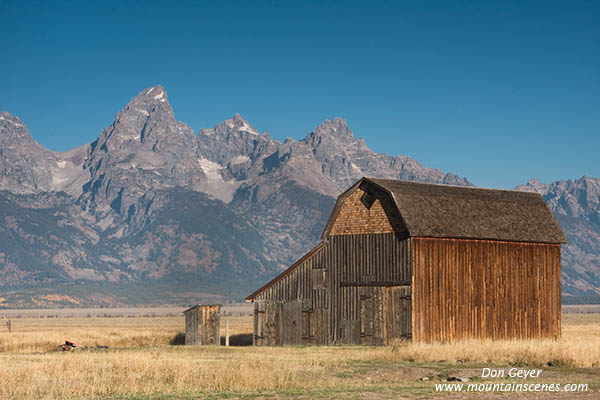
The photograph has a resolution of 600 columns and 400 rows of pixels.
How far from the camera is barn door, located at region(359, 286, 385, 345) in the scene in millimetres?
48875

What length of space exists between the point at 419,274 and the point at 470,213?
223 inches

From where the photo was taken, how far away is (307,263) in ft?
175

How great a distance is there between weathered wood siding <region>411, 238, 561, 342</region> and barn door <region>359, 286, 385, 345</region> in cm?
210

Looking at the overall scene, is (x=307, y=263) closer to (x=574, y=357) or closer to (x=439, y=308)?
(x=439, y=308)

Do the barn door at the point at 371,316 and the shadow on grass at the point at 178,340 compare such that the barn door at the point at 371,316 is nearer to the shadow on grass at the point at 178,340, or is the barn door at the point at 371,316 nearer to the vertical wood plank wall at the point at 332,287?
the vertical wood plank wall at the point at 332,287

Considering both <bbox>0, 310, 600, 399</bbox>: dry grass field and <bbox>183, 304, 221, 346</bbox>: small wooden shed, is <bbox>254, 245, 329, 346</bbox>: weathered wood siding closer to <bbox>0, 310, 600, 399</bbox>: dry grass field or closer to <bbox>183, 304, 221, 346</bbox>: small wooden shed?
<bbox>183, 304, 221, 346</bbox>: small wooden shed

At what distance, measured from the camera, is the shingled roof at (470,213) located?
48781 mm

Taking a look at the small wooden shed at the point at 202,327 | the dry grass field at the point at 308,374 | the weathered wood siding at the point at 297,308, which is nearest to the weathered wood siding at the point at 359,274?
the weathered wood siding at the point at 297,308

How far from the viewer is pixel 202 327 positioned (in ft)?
184

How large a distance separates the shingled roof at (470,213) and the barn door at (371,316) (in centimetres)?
420

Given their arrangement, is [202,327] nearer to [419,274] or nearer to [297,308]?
[297,308]

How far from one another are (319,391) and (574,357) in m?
12.2

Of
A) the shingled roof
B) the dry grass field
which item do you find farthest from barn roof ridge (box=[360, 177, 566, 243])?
the dry grass field

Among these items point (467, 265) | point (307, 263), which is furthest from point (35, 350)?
point (467, 265)
